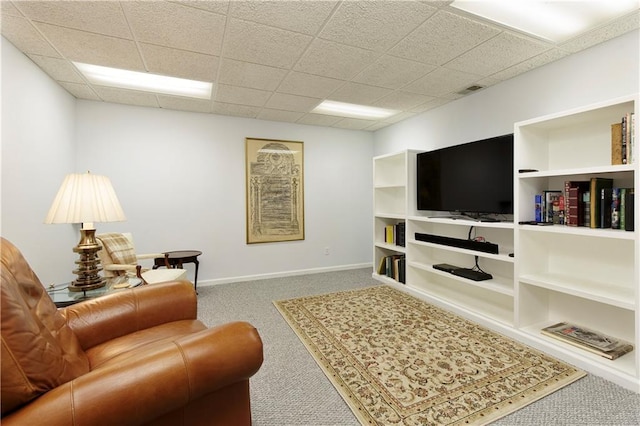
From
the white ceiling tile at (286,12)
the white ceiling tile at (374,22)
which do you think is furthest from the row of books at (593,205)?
the white ceiling tile at (286,12)

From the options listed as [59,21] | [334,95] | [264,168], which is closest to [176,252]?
[264,168]

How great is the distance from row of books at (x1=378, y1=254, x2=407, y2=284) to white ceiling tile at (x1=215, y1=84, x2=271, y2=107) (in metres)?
2.69

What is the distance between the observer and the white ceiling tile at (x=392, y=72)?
2.76 m

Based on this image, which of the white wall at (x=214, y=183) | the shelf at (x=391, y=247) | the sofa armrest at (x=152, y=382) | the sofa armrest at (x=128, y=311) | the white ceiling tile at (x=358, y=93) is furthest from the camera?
the shelf at (x=391, y=247)

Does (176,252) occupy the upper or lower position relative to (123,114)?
lower

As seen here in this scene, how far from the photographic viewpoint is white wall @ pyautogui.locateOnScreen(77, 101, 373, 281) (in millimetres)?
3865

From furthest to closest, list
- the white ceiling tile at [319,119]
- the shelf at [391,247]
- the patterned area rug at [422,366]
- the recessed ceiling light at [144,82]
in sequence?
the white ceiling tile at [319,119]
the shelf at [391,247]
the recessed ceiling light at [144,82]
the patterned area rug at [422,366]

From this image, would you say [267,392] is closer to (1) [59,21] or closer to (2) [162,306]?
(2) [162,306]

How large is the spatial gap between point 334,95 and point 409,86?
0.87 meters

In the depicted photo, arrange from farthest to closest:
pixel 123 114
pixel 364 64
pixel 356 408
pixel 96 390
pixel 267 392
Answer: pixel 123 114
pixel 364 64
pixel 267 392
pixel 356 408
pixel 96 390

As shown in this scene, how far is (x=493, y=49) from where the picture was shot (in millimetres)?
2521

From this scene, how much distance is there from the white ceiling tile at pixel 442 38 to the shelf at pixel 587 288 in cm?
199

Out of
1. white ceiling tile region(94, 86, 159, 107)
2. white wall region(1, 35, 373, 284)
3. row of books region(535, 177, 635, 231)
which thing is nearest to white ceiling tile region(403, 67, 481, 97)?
row of books region(535, 177, 635, 231)

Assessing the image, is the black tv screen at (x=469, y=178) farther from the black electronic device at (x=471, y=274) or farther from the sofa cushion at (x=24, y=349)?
the sofa cushion at (x=24, y=349)
